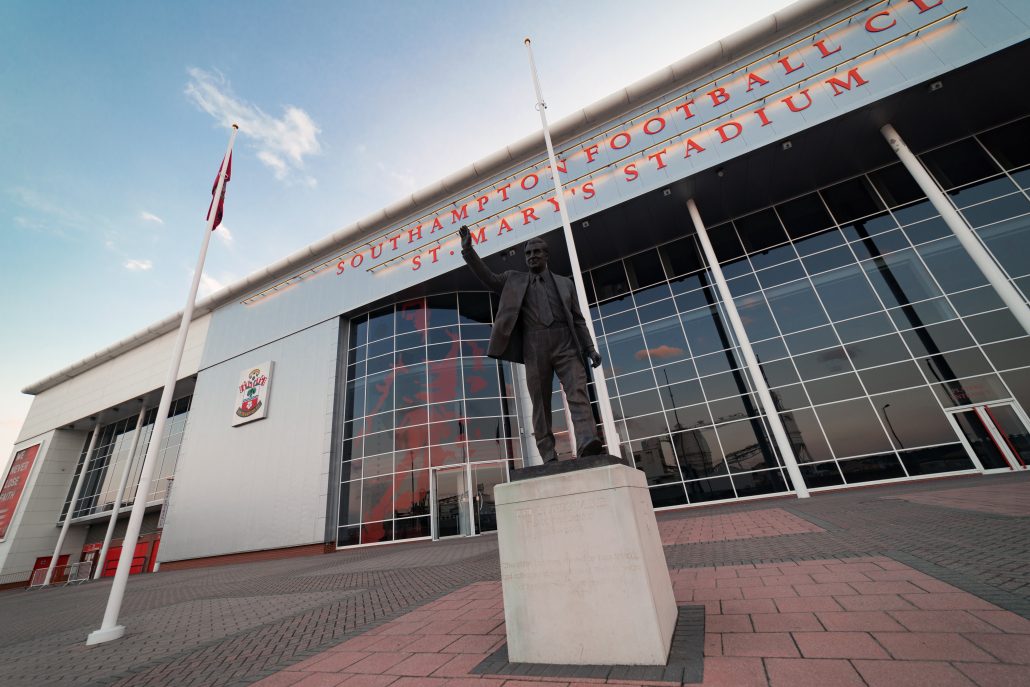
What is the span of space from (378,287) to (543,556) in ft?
60.6

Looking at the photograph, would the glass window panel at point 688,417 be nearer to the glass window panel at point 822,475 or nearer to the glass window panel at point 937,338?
the glass window panel at point 822,475

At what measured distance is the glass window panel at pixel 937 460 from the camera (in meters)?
12.0

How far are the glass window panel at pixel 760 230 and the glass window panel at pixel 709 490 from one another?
9.00m

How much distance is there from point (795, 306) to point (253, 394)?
24.0 meters

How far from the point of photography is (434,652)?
3.26m

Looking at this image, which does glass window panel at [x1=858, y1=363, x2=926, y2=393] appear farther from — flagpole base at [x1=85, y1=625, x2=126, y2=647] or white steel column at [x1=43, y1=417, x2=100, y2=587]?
white steel column at [x1=43, y1=417, x2=100, y2=587]

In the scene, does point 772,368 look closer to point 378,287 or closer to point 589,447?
point 589,447

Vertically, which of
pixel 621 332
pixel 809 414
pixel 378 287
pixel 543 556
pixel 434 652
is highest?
pixel 378 287

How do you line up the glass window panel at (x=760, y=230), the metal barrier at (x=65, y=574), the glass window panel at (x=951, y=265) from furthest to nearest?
the metal barrier at (x=65, y=574), the glass window panel at (x=760, y=230), the glass window panel at (x=951, y=265)

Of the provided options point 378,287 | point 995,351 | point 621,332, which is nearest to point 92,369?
point 378,287

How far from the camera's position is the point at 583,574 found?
9.25ft

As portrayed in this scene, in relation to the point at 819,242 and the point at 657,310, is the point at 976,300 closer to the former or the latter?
the point at 819,242

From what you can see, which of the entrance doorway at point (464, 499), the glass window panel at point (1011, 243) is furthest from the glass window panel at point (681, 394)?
the glass window panel at point (1011, 243)

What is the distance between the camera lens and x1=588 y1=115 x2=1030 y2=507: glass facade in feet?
40.9
